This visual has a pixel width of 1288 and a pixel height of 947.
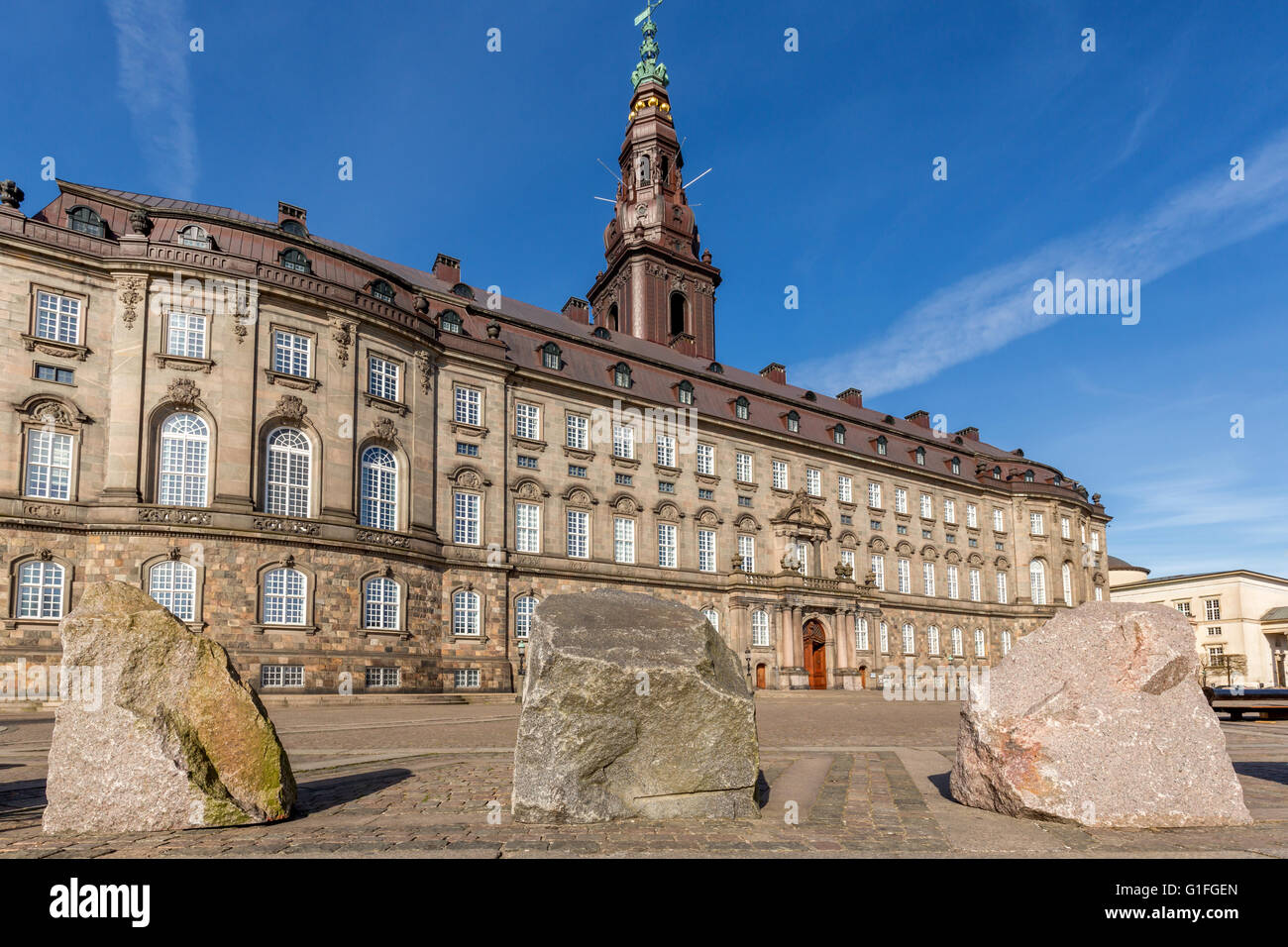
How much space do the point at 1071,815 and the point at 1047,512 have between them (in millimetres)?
65535

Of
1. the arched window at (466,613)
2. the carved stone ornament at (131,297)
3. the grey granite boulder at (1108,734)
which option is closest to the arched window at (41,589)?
the carved stone ornament at (131,297)

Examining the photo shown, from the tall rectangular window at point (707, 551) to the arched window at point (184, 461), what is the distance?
25.6m

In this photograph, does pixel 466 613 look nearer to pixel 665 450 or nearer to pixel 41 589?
pixel 665 450

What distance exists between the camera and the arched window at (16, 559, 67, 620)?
29547 mm

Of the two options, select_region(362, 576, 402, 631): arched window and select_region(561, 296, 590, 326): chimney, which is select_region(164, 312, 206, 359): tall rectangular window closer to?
select_region(362, 576, 402, 631): arched window

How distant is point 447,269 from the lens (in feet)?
165

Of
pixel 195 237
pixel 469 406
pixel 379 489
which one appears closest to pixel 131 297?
pixel 195 237

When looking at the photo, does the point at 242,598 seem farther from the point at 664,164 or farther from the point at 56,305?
the point at 664,164

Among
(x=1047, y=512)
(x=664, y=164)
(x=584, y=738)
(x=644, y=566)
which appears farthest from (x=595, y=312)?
(x=584, y=738)

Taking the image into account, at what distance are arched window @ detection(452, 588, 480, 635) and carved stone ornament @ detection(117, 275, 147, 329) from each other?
53.6 ft

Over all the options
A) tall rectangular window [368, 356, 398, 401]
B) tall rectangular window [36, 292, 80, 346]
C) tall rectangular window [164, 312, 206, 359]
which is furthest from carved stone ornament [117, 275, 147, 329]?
tall rectangular window [368, 356, 398, 401]

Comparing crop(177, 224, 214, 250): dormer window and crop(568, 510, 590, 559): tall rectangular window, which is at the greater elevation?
crop(177, 224, 214, 250): dormer window
